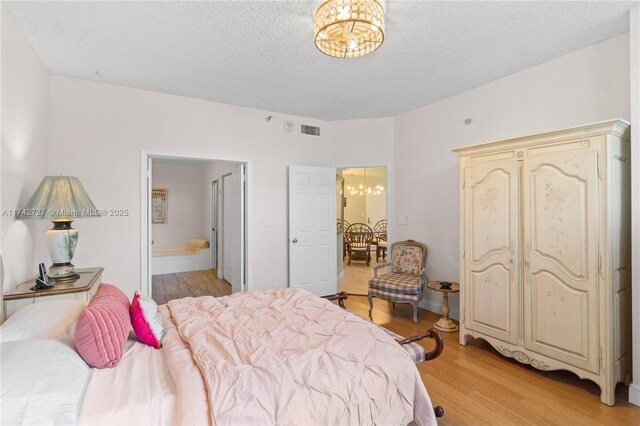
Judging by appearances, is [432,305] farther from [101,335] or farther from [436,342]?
[101,335]

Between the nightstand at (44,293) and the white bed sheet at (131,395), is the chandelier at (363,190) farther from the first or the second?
the white bed sheet at (131,395)

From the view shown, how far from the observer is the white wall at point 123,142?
3221 millimetres

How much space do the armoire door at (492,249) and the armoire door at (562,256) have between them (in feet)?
0.33

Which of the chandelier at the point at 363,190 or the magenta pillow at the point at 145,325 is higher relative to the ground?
the chandelier at the point at 363,190

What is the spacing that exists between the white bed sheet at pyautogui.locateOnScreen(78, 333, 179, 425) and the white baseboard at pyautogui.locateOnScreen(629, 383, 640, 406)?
2923 millimetres

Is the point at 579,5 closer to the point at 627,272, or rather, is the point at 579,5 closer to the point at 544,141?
the point at 544,141

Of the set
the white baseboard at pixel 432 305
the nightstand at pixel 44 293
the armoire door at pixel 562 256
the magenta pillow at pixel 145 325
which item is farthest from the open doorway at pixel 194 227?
the armoire door at pixel 562 256

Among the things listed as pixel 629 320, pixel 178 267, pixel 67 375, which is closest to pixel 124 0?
pixel 67 375

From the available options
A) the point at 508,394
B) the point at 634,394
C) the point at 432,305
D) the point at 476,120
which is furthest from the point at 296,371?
the point at 476,120

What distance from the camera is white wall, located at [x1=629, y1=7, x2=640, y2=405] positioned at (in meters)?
2.12

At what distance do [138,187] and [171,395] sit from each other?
288 centimetres

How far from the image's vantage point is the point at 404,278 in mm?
3871

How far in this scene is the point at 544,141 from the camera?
245 centimetres

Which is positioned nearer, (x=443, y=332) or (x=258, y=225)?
(x=443, y=332)
